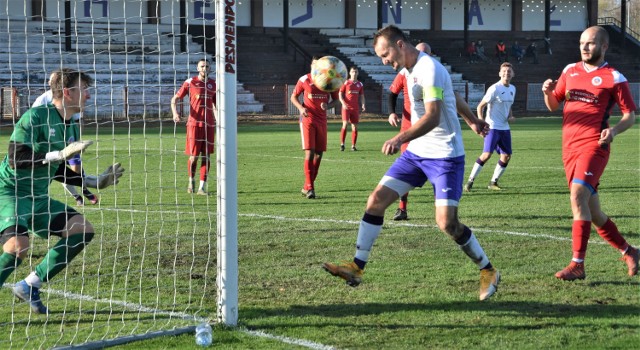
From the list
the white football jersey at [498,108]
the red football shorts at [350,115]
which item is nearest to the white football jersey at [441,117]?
the white football jersey at [498,108]

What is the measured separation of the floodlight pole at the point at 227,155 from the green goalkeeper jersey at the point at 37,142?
115 centimetres

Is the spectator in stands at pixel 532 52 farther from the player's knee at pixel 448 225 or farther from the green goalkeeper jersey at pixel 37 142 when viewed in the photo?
the green goalkeeper jersey at pixel 37 142

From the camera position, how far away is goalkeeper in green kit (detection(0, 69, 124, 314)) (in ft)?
19.9

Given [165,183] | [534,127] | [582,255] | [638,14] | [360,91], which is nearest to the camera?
[582,255]

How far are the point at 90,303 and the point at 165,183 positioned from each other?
353 inches

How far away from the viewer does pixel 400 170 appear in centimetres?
698

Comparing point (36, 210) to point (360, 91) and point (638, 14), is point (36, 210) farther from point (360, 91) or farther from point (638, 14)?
point (638, 14)

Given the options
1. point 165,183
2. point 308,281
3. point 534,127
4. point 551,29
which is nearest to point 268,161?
point 165,183

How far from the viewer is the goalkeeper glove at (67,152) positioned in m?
5.57

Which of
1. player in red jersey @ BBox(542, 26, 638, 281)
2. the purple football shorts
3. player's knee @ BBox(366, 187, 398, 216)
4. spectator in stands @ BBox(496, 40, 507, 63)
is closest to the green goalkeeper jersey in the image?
player's knee @ BBox(366, 187, 398, 216)

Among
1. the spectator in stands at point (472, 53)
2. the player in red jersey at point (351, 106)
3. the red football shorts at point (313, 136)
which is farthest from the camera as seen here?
the spectator in stands at point (472, 53)

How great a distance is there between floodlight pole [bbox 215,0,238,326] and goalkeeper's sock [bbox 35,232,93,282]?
103cm

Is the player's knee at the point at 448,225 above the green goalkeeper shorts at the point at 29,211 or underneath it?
underneath

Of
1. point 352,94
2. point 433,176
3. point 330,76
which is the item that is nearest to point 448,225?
point 433,176
